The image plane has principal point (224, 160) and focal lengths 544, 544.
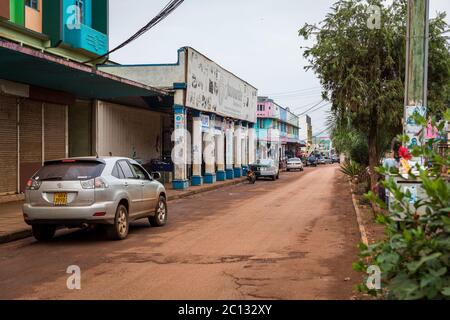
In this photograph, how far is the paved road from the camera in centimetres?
651

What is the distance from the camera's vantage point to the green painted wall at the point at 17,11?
57.0 feet

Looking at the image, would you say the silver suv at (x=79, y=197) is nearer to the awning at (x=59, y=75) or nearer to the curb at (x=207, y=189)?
the awning at (x=59, y=75)

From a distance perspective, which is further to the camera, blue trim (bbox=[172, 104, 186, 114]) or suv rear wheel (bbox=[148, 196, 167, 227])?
blue trim (bbox=[172, 104, 186, 114])

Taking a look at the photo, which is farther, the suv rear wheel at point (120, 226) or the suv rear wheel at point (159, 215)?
the suv rear wheel at point (159, 215)

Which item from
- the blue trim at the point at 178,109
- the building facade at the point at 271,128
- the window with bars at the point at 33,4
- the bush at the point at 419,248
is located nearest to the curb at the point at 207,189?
the blue trim at the point at 178,109

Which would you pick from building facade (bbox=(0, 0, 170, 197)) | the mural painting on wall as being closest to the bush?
building facade (bbox=(0, 0, 170, 197))

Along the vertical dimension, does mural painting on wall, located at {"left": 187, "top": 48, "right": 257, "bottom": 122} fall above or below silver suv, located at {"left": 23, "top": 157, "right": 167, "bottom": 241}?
above

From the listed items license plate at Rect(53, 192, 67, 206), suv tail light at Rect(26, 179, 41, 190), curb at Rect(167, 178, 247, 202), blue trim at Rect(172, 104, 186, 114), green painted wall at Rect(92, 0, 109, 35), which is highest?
green painted wall at Rect(92, 0, 109, 35)

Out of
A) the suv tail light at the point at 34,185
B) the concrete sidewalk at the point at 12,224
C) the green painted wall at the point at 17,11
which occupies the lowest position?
the concrete sidewalk at the point at 12,224

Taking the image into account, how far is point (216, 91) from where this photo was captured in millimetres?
29969

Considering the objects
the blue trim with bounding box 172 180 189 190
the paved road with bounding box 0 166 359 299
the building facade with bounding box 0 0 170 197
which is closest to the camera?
the paved road with bounding box 0 166 359 299

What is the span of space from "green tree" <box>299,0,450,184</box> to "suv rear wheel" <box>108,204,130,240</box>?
24.8ft

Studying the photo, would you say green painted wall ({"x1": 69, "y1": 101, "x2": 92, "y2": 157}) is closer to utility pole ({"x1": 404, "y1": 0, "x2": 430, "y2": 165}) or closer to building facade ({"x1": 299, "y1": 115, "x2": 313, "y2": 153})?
utility pole ({"x1": 404, "y1": 0, "x2": 430, "y2": 165})
